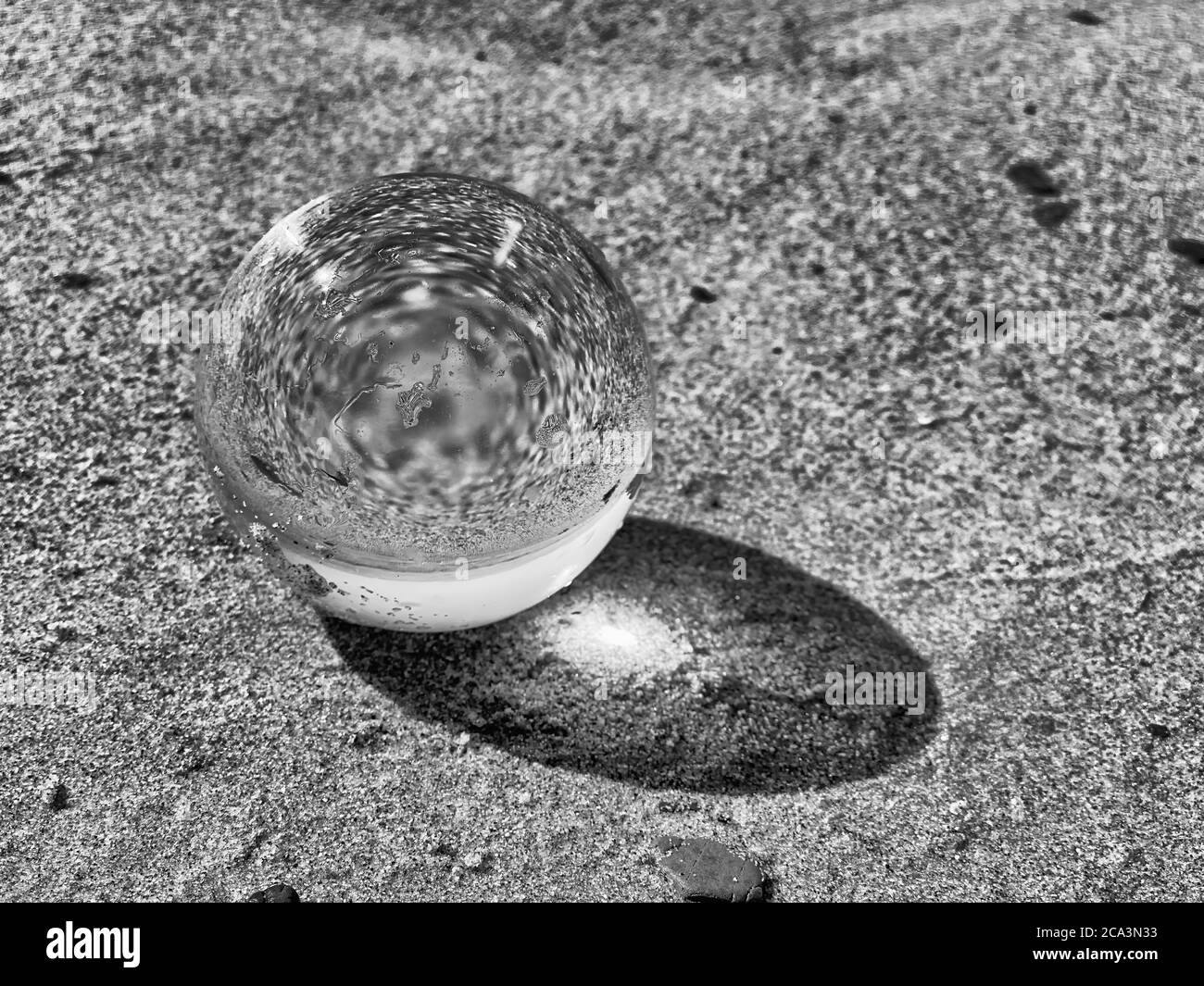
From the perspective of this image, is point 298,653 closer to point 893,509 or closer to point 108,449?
point 108,449

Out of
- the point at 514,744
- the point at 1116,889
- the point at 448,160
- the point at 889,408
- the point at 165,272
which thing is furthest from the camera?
the point at 448,160

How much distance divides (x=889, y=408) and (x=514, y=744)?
1577mm

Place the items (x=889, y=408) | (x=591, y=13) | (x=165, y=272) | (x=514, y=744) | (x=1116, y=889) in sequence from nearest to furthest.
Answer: (x=1116, y=889)
(x=514, y=744)
(x=889, y=408)
(x=165, y=272)
(x=591, y=13)

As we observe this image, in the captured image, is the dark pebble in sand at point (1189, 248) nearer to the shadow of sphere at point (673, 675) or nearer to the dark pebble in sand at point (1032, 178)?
the dark pebble in sand at point (1032, 178)

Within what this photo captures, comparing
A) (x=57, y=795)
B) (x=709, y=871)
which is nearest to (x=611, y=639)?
(x=709, y=871)

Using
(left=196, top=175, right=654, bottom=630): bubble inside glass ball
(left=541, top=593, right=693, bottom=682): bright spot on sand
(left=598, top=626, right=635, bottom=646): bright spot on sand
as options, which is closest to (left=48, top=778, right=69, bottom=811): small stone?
(left=196, top=175, right=654, bottom=630): bubble inside glass ball

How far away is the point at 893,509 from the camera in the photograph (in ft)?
11.7

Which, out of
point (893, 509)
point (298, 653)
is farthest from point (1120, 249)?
point (298, 653)

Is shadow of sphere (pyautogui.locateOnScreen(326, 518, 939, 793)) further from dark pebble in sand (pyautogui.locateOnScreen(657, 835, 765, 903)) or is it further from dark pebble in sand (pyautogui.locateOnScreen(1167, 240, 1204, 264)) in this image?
dark pebble in sand (pyautogui.locateOnScreen(1167, 240, 1204, 264))

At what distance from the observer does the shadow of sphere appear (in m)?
2.96

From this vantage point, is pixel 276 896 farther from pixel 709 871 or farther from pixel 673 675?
pixel 673 675

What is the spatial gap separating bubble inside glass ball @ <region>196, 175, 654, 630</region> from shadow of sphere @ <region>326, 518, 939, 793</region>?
27 centimetres

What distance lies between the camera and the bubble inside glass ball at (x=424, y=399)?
2441 mm

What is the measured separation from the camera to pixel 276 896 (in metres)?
2.64
